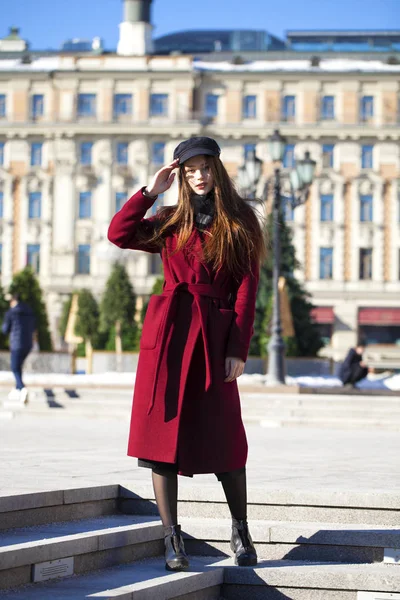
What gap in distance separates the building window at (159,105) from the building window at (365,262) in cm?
1124

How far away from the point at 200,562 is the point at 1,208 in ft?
166

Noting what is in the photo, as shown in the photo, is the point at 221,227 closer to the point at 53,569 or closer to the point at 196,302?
the point at 196,302

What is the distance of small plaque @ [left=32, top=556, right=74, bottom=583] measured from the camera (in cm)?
453

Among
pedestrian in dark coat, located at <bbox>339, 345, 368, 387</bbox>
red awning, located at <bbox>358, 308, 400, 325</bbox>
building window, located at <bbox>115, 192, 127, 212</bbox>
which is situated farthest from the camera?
building window, located at <bbox>115, 192, 127, 212</bbox>

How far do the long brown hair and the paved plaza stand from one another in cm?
137

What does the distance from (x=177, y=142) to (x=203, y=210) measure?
161ft

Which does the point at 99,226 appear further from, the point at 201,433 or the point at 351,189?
the point at 201,433

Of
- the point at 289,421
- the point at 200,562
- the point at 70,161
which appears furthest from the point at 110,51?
the point at 200,562

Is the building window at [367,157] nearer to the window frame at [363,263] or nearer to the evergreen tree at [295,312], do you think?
the window frame at [363,263]

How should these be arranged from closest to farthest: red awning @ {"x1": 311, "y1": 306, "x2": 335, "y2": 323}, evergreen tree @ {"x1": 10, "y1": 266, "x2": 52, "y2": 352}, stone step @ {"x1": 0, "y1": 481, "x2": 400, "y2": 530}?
stone step @ {"x1": 0, "y1": 481, "x2": 400, "y2": 530} → evergreen tree @ {"x1": 10, "y1": 266, "x2": 52, "y2": 352} → red awning @ {"x1": 311, "y1": 306, "x2": 335, "y2": 323}

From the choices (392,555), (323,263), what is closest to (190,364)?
(392,555)

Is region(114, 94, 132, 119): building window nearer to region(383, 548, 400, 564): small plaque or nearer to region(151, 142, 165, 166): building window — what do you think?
region(151, 142, 165, 166): building window

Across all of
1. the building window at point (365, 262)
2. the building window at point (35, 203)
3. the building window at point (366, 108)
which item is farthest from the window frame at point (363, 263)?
the building window at point (35, 203)

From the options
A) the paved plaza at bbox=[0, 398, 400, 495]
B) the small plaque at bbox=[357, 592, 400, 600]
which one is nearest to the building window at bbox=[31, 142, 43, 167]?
the paved plaza at bbox=[0, 398, 400, 495]
